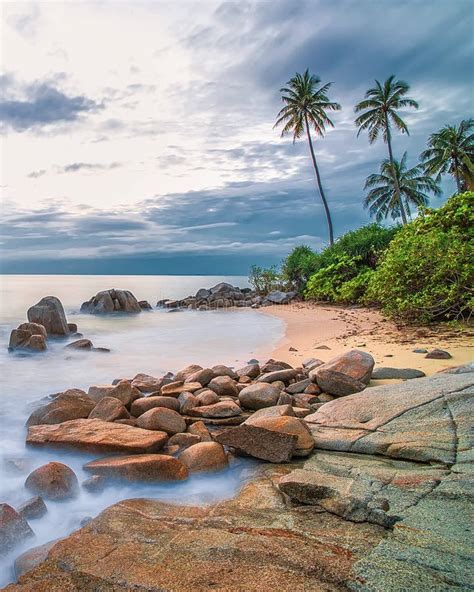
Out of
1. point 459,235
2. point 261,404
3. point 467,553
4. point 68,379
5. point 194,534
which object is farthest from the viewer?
point 459,235

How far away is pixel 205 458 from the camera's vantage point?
11.3 ft

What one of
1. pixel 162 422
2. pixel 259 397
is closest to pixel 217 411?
pixel 259 397

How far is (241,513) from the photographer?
2553mm

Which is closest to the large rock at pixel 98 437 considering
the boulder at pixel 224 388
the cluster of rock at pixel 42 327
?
the boulder at pixel 224 388

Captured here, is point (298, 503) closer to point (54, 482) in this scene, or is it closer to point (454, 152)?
point (54, 482)

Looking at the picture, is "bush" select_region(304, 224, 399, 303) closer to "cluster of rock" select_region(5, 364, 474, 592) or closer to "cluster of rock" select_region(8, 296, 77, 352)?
"cluster of rock" select_region(8, 296, 77, 352)

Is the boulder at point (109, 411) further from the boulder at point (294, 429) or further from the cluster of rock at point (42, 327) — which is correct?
the cluster of rock at point (42, 327)

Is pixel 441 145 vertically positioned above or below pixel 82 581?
above

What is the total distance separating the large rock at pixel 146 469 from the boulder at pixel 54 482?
25 centimetres

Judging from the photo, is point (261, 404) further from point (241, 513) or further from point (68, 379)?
point (68, 379)

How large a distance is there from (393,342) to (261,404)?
426 centimetres

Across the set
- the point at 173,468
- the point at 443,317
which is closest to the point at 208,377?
the point at 173,468

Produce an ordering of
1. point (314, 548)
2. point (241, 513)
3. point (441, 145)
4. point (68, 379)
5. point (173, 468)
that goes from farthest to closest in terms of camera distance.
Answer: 1. point (441, 145)
2. point (68, 379)
3. point (173, 468)
4. point (241, 513)
5. point (314, 548)

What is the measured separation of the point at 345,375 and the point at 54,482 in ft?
11.1
